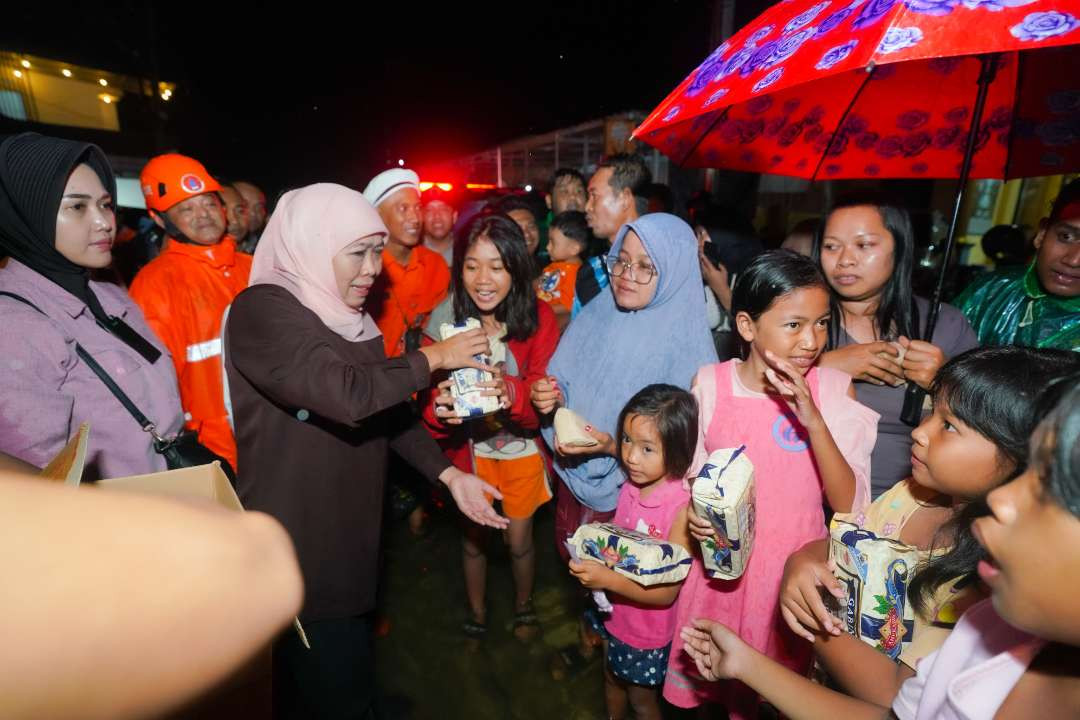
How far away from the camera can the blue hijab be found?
2354mm

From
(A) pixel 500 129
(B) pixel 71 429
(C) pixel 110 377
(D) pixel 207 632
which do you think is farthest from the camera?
(A) pixel 500 129

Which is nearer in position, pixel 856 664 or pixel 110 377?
pixel 856 664

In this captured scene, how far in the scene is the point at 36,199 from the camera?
6.00 ft

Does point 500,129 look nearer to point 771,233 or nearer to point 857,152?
point 771,233

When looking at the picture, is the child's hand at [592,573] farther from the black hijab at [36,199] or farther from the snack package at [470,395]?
the black hijab at [36,199]

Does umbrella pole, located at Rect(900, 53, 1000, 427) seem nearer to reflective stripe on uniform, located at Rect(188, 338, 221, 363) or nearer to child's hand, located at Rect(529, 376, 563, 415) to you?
child's hand, located at Rect(529, 376, 563, 415)

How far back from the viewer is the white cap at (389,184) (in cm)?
378

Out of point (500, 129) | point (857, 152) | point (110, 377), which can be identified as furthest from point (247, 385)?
point (500, 129)

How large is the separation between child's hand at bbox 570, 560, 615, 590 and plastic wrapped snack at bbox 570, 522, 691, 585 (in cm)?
3

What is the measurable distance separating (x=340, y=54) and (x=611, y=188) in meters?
13.9

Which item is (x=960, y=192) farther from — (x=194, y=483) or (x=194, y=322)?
(x=194, y=322)

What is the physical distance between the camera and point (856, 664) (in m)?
1.30

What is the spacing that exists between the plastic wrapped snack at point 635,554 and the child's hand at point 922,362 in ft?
3.29

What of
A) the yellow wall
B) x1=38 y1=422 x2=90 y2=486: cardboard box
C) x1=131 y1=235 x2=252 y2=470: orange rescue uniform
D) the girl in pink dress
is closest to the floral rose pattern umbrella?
the girl in pink dress
